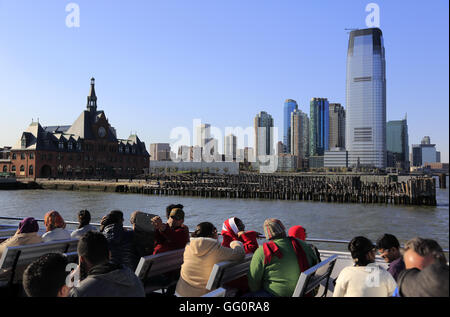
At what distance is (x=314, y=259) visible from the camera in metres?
4.55

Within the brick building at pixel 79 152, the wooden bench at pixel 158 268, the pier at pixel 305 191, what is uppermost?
the brick building at pixel 79 152

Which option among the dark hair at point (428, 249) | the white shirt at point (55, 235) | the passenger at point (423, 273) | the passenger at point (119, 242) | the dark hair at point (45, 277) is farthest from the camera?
the white shirt at point (55, 235)

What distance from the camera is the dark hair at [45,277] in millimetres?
2855

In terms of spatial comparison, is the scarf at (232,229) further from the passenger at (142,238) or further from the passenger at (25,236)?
the passenger at (25,236)

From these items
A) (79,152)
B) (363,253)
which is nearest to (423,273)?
(363,253)

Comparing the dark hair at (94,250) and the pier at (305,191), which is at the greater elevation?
the dark hair at (94,250)

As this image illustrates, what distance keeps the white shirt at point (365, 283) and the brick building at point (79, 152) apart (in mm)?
89824

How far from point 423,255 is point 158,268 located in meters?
3.51

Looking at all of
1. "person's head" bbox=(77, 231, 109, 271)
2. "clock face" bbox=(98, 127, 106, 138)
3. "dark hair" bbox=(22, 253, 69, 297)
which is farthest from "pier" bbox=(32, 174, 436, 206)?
"dark hair" bbox=(22, 253, 69, 297)

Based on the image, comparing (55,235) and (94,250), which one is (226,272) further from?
(55,235)

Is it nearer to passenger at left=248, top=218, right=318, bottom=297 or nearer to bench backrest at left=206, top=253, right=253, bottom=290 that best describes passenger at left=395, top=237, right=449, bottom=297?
passenger at left=248, top=218, right=318, bottom=297

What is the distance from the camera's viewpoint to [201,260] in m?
4.67

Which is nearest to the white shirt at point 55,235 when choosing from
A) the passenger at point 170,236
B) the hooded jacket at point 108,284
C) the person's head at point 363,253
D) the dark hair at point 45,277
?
the passenger at point 170,236
